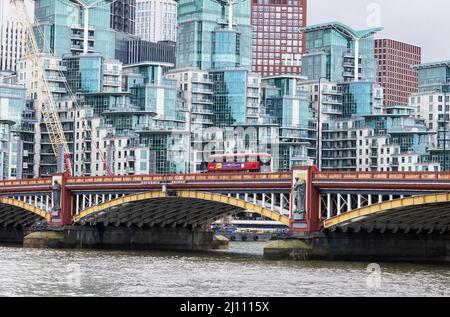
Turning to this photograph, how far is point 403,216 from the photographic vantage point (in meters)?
110

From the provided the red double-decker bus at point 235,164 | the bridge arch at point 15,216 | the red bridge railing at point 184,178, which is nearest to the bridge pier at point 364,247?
the red bridge railing at point 184,178

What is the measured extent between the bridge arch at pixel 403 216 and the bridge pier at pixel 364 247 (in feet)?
3.75

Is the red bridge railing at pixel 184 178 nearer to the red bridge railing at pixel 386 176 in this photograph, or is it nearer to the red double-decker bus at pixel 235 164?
the red bridge railing at pixel 386 176

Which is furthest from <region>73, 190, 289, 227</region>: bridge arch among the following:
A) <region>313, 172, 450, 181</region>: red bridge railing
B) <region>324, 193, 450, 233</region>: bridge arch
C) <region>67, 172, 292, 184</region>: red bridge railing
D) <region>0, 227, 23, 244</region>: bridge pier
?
<region>0, 227, 23, 244</region>: bridge pier

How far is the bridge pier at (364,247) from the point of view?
110750mm

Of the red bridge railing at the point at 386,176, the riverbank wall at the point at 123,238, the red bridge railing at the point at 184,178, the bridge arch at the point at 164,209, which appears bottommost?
the riverbank wall at the point at 123,238

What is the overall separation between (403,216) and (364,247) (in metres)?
5.61

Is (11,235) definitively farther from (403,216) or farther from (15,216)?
(403,216)

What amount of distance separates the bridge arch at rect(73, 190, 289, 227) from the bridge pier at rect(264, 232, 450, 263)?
291 inches

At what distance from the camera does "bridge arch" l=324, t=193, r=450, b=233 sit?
3974 inches

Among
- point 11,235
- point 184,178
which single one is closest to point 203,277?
point 184,178
